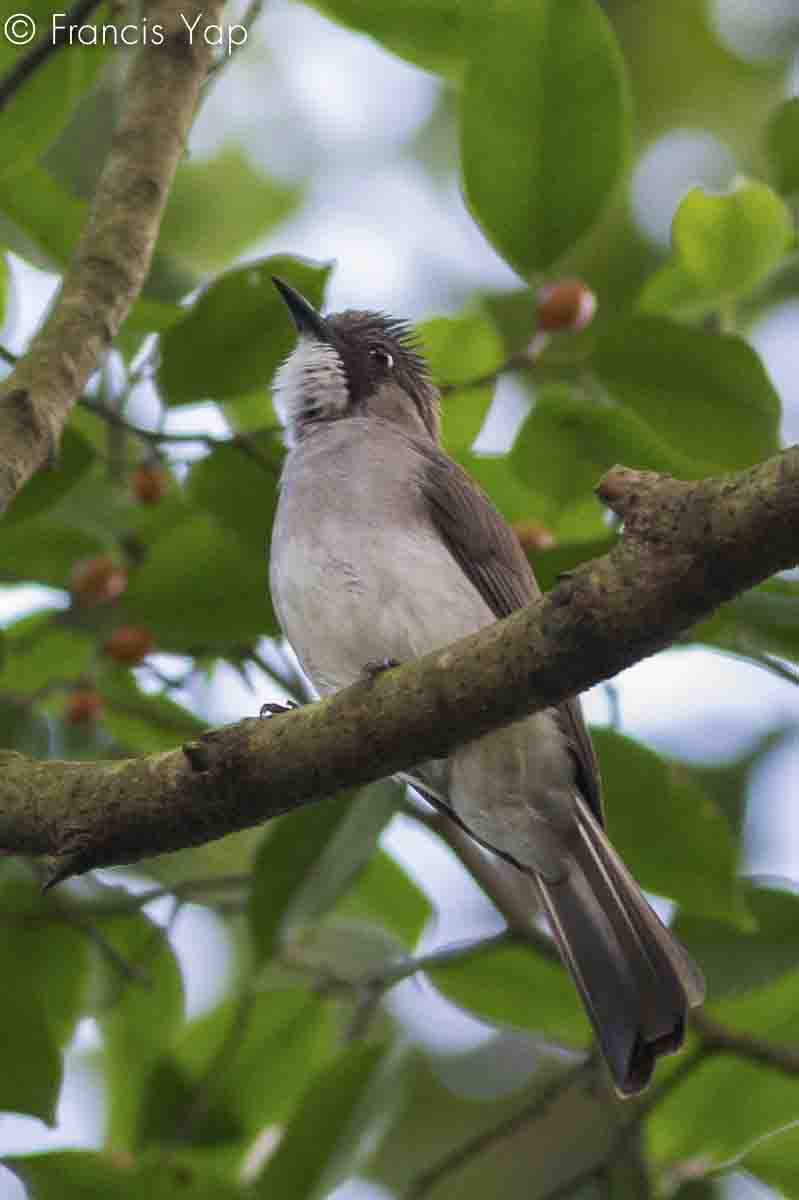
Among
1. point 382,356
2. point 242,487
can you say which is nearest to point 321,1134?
point 242,487

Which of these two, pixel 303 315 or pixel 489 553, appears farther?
pixel 303 315

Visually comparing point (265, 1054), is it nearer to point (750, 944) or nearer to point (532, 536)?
point (750, 944)

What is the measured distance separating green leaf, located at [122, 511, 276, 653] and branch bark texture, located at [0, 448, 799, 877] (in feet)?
3.30

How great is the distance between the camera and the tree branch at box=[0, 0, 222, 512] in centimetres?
345

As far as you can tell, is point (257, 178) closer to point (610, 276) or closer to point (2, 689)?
point (610, 276)

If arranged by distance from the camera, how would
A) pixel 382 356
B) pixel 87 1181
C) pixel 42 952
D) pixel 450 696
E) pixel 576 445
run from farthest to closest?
1. pixel 382 356
2. pixel 42 952
3. pixel 576 445
4. pixel 87 1181
5. pixel 450 696

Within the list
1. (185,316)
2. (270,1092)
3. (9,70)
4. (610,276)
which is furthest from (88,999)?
(610,276)

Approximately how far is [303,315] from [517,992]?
1633 mm

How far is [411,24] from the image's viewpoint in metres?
3.99

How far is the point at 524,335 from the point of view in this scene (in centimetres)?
713

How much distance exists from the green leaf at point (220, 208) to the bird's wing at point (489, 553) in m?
1.93

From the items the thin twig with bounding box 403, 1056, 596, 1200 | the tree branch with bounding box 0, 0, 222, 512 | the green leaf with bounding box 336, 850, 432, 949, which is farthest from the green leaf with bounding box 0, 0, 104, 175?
the thin twig with bounding box 403, 1056, 596, 1200

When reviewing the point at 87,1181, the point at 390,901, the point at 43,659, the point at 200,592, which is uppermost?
the point at 200,592

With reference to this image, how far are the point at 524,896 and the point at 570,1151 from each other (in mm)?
3253
